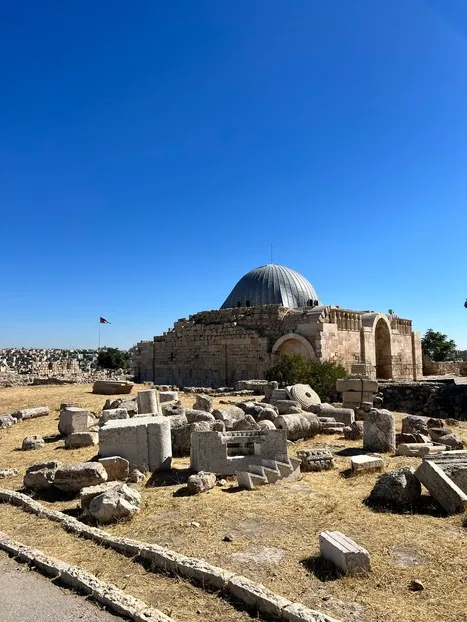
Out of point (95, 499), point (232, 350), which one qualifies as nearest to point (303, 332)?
point (232, 350)

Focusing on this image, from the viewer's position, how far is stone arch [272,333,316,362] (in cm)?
1920

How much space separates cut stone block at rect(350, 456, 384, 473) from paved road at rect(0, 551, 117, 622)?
4703mm

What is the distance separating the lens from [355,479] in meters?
6.97

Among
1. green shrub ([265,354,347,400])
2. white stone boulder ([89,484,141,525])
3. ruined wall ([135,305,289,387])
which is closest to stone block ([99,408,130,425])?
white stone boulder ([89,484,141,525])

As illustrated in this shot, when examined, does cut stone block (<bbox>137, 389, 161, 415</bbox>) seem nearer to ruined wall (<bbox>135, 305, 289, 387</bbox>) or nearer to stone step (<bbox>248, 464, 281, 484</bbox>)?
stone step (<bbox>248, 464, 281, 484</bbox>)

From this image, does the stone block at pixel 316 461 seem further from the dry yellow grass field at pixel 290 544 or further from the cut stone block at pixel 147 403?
the cut stone block at pixel 147 403

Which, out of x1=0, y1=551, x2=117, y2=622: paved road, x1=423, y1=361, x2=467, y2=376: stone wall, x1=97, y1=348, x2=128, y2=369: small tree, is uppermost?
x1=97, y1=348, x2=128, y2=369: small tree

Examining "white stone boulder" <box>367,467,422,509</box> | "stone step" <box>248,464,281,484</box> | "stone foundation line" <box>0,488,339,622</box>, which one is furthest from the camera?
"stone step" <box>248,464,281,484</box>

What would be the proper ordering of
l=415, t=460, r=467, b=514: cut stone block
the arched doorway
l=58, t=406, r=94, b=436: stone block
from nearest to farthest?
1. l=415, t=460, r=467, b=514: cut stone block
2. l=58, t=406, r=94, b=436: stone block
3. the arched doorway

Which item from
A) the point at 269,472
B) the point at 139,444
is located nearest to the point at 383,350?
the point at 269,472

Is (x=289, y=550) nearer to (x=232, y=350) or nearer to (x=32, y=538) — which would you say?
(x=32, y=538)

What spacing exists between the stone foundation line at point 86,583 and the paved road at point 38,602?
0.21 ft

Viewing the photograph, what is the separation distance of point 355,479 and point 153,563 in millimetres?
3752

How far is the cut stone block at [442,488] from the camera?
537cm
